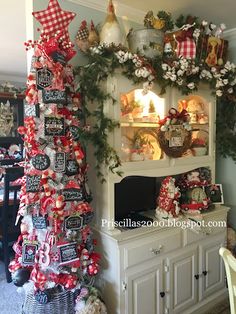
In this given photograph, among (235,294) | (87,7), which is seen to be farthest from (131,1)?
(235,294)

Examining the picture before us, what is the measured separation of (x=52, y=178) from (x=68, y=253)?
0.47m

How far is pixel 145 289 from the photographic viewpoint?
1977 mm

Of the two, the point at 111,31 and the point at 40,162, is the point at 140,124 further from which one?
the point at 40,162

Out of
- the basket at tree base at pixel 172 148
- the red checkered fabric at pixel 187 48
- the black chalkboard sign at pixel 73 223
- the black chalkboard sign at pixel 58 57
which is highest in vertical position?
the red checkered fabric at pixel 187 48

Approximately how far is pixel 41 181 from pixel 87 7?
4.47 ft

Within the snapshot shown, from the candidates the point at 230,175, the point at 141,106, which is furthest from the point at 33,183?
the point at 230,175

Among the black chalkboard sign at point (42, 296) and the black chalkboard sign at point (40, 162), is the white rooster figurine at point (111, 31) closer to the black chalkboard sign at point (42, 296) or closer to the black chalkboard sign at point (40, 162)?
the black chalkboard sign at point (40, 162)

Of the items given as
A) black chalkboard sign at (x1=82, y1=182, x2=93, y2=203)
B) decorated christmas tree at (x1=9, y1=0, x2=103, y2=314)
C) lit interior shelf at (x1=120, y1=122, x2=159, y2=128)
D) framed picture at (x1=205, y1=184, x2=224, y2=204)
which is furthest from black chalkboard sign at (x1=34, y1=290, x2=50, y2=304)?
framed picture at (x1=205, y1=184, x2=224, y2=204)

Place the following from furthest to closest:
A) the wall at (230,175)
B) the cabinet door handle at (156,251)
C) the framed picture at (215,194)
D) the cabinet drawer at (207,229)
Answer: the wall at (230,175) < the framed picture at (215,194) < the cabinet drawer at (207,229) < the cabinet door handle at (156,251)

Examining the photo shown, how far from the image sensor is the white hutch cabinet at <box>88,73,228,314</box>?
1897mm

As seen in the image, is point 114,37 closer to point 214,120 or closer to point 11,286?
point 214,120

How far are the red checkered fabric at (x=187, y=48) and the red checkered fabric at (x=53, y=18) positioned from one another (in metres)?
0.90

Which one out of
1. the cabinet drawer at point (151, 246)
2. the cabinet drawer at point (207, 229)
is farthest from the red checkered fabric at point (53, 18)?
the cabinet drawer at point (207, 229)

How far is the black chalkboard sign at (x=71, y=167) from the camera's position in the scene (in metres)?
1.74
